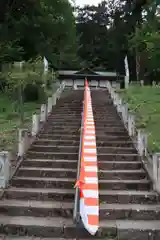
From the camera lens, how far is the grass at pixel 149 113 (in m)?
11.2

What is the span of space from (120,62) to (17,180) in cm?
4484

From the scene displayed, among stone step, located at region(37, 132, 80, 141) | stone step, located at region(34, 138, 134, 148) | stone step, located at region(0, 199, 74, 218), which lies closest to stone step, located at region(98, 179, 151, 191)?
stone step, located at region(0, 199, 74, 218)

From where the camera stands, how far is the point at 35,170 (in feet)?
29.0

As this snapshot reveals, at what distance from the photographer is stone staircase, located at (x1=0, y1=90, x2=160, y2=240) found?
6.27 meters

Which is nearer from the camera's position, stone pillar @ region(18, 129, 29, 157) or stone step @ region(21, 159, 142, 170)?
stone step @ region(21, 159, 142, 170)

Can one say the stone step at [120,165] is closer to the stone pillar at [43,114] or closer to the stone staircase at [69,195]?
the stone staircase at [69,195]

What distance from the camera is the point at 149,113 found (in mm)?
16312

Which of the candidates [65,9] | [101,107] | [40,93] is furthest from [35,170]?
[65,9]

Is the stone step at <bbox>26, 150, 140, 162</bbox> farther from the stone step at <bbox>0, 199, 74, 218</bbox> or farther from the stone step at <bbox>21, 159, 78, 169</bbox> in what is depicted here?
the stone step at <bbox>0, 199, 74, 218</bbox>

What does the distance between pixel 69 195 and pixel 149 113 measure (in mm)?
9587

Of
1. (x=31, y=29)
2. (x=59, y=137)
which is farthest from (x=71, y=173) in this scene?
(x=31, y=29)

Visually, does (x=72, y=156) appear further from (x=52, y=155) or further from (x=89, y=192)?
(x=89, y=192)

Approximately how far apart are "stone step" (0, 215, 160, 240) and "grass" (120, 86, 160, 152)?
12.2 feet

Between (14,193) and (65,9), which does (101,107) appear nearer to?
(14,193)
